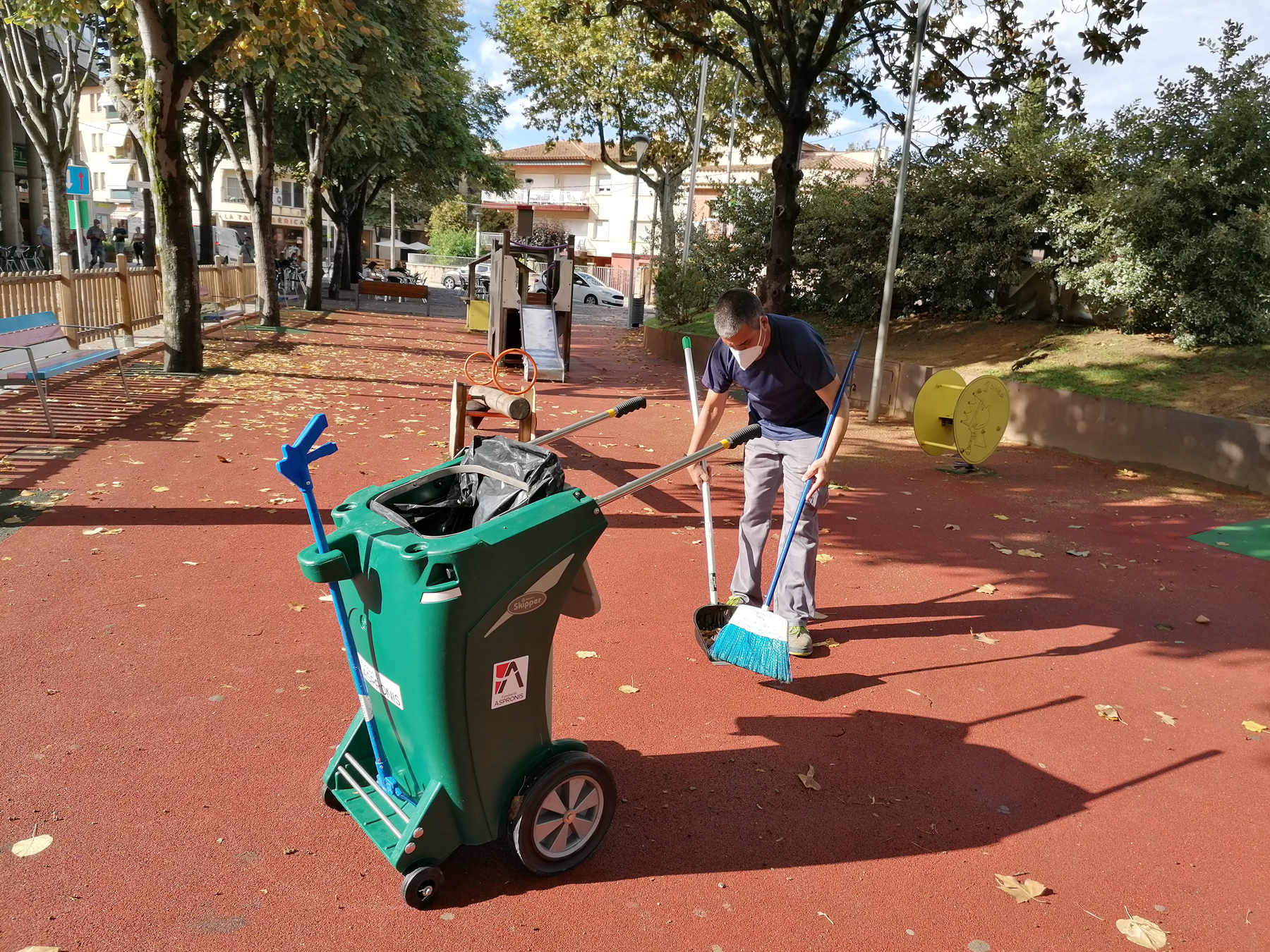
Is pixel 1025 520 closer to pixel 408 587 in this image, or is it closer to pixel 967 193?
pixel 408 587

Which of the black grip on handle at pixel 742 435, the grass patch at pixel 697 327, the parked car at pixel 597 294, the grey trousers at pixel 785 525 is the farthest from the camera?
the parked car at pixel 597 294

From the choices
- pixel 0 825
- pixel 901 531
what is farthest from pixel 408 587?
pixel 901 531

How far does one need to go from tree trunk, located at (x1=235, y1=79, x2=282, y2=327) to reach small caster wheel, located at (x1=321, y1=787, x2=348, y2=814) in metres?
16.7

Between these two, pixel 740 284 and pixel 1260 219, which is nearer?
pixel 1260 219

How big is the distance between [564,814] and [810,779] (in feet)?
3.70

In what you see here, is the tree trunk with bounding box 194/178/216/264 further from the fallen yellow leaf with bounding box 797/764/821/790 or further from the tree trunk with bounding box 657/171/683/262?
the fallen yellow leaf with bounding box 797/764/821/790

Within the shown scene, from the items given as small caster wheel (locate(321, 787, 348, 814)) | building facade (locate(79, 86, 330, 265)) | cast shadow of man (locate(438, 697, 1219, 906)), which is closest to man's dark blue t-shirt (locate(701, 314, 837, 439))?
cast shadow of man (locate(438, 697, 1219, 906))

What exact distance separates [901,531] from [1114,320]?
7.77 meters

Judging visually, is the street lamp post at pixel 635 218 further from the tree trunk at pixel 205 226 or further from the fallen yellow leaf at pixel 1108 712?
the fallen yellow leaf at pixel 1108 712

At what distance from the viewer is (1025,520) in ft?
24.6

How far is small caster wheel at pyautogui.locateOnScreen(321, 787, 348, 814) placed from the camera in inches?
118

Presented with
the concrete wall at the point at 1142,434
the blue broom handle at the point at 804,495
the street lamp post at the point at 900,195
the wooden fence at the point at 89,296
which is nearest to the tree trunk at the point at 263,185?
the wooden fence at the point at 89,296

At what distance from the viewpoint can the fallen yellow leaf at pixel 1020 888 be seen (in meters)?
2.94

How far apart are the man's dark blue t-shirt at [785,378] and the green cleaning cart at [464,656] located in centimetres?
162
